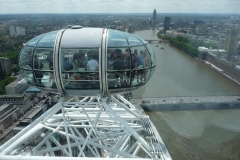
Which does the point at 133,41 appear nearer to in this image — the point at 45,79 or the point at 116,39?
the point at 116,39

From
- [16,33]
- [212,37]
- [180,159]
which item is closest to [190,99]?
[180,159]

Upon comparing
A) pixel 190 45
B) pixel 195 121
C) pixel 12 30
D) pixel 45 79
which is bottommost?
pixel 195 121

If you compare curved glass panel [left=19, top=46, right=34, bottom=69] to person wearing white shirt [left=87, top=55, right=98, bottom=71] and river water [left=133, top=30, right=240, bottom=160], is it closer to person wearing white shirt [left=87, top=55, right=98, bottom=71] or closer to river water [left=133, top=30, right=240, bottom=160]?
person wearing white shirt [left=87, top=55, right=98, bottom=71]

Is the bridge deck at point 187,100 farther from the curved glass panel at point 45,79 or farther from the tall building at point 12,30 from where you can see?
the tall building at point 12,30

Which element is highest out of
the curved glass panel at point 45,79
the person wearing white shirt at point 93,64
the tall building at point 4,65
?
the person wearing white shirt at point 93,64

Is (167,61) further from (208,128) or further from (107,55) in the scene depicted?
(107,55)

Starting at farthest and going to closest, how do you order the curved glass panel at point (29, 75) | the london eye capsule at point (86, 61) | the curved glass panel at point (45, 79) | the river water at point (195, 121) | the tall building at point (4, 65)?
1. the tall building at point (4, 65)
2. the river water at point (195, 121)
3. the curved glass panel at point (29, 75)
4. the curved glass panel at point (45, 79)
5. the london eye capsule at point (86, 61)

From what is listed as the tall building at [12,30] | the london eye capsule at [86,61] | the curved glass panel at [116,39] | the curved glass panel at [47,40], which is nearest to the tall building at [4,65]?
the london eye capsule at [86,61]

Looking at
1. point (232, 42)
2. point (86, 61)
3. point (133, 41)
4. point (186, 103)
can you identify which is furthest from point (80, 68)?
point (232, 42)
